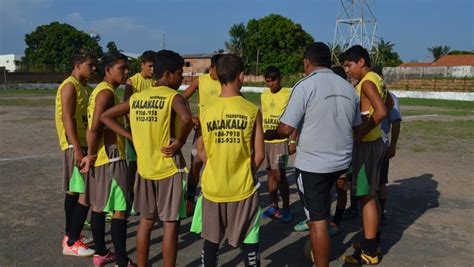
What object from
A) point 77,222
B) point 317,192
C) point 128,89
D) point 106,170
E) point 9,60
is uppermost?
point 9,60

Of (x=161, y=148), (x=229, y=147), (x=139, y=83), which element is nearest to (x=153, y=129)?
(x=161, y=148)

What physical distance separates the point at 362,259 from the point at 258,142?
1.89 meters

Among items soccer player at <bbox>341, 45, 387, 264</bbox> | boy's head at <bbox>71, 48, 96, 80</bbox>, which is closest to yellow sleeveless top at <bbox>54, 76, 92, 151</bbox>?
boy's head at <bbox>71, 48, 96, 80</bbox>

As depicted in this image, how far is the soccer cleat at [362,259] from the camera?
176 inches

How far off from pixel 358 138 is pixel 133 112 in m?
2.08

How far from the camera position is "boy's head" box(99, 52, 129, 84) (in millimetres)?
4309

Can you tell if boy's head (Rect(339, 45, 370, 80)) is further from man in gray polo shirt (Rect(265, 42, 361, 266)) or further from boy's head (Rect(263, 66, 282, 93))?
boy's head (Rect(263, 66, 282, 93))

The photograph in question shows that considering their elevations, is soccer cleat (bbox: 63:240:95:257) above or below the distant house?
below

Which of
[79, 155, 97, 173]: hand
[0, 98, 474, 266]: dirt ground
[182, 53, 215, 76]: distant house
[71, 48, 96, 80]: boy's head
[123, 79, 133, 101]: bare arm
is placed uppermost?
[182, 53, 215, 76]: distant house

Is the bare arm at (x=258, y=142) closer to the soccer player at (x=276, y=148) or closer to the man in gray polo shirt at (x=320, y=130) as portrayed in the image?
the man in gray polo shirt at (x=320, y=130)

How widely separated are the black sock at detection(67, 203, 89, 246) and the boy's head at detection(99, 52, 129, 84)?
4.18ft

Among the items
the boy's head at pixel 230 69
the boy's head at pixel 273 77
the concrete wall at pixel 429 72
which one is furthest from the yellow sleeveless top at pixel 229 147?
the concrete wall at pixel 429 72

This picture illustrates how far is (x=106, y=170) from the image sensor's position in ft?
13.6

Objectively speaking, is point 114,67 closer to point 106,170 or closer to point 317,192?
point 106,170
